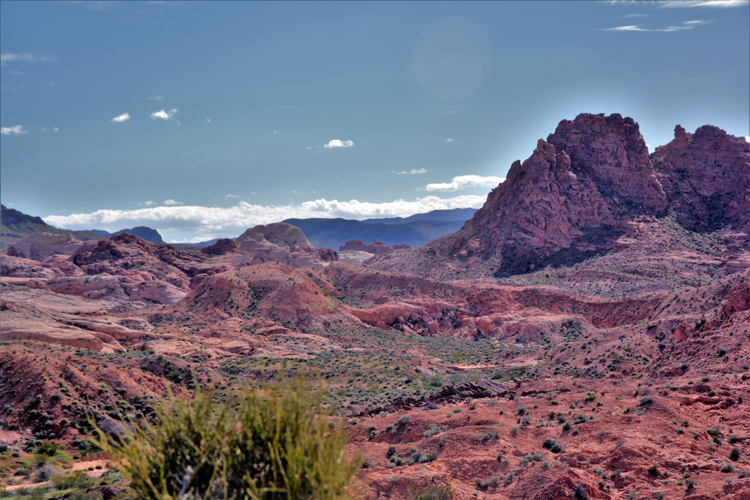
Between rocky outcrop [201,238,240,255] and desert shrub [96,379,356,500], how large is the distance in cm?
12172

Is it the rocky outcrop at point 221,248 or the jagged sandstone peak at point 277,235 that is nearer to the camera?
the rocky outcrop at point 221,248

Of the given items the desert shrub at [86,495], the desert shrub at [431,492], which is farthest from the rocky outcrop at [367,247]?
the desert shrub at [431,492]

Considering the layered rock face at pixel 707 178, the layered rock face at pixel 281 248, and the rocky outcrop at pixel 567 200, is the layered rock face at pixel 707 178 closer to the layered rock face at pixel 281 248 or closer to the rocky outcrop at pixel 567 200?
the rocky outcrop at pixel 567 200

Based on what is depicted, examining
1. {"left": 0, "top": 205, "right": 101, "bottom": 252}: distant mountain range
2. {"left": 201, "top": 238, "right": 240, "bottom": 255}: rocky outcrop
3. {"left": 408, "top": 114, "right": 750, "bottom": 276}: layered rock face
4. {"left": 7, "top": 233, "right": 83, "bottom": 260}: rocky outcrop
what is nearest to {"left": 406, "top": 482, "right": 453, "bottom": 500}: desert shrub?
{"left": 408, "top": 114, "right": 750, "bottom": 276}: layered rock face

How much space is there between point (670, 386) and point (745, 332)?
23.0 ft

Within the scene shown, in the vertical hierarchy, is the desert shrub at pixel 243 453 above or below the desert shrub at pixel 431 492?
above

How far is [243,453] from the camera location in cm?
622

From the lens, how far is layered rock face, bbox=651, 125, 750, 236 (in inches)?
3076

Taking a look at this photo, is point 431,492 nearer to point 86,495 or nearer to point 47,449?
point 86,495

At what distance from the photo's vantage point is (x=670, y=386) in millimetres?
19078

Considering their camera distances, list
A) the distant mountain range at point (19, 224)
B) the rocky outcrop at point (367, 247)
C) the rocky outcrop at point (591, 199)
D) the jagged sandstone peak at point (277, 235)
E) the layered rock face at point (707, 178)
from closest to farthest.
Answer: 1. the rocky outcrop at point (591, 199)
2. the layered rock face at point (707, 178)
3. the jagged sandstone peak at point (277, 235)
4. the distant mountain range at point (19, 224)
5. the rocky outcrop at point (367, 247)

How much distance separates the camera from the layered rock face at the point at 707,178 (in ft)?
256

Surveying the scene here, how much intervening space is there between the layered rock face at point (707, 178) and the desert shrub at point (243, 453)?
9244 centimetres

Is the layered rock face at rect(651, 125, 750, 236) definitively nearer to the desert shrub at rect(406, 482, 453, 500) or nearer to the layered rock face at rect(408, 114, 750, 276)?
the layered rock face at rect(408, 114, 750, 276)
